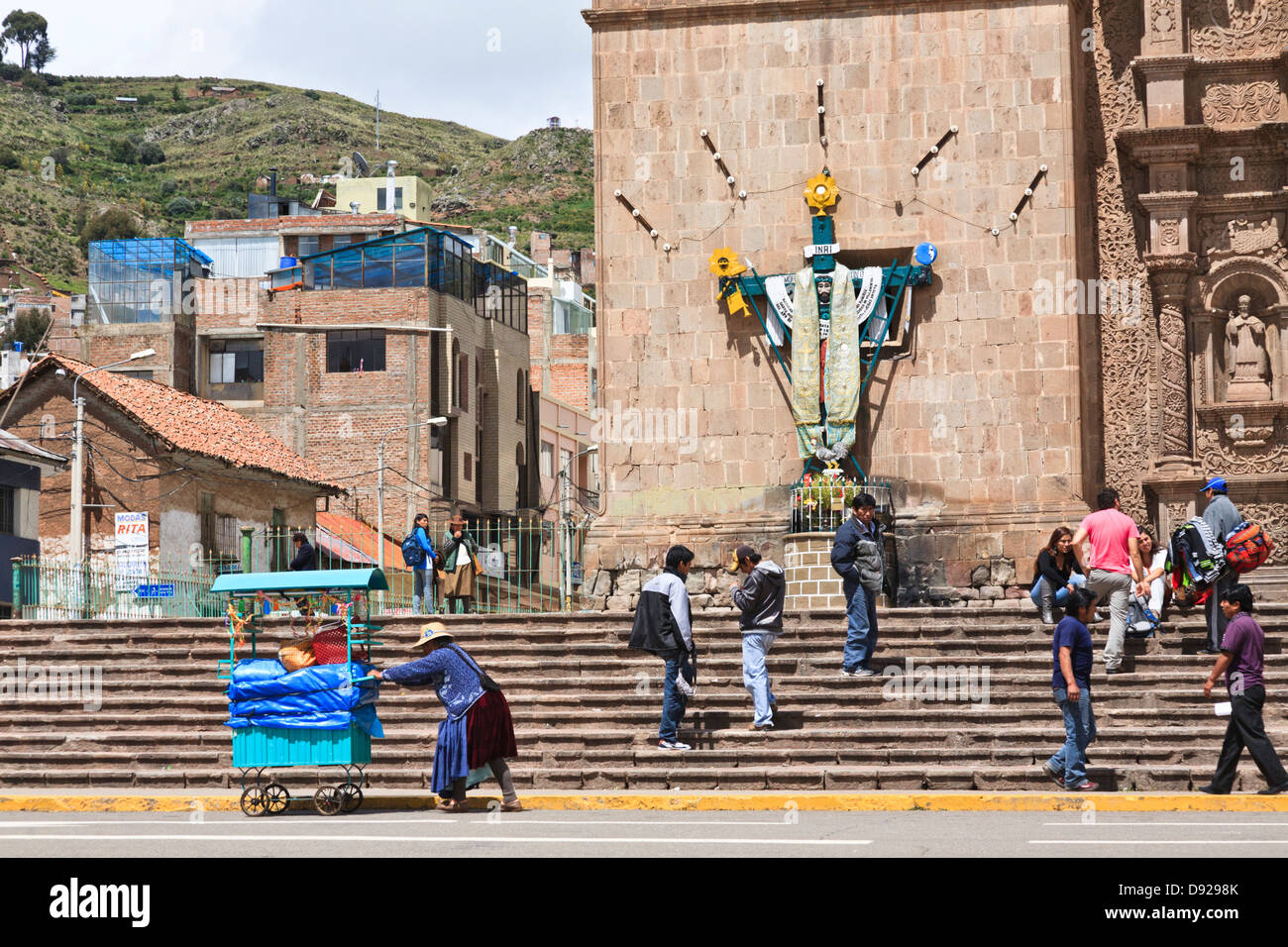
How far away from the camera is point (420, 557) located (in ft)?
74.2

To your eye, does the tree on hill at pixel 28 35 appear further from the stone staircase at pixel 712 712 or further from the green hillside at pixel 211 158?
the stone staircase at pixel 712 712

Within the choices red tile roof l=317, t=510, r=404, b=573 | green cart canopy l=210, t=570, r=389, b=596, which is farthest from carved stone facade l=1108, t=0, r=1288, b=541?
red tile roof l=317, t=510, r=404, b=573

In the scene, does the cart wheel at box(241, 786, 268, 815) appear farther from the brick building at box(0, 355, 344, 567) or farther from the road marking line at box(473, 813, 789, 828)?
the brick building at box(0, 355, 344, 567)

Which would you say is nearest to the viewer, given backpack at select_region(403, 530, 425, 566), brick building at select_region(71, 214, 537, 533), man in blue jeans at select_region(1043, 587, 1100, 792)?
man in blue jeans at select_region(1043, 587, 1100, 792)

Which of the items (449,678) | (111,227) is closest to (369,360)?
(449,678)

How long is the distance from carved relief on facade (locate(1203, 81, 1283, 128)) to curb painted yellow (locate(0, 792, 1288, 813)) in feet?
45.5

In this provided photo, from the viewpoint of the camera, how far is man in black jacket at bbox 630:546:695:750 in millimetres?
16094

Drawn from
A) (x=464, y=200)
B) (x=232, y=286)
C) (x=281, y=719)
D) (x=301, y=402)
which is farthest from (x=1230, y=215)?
Answer: (x=464, y=200)

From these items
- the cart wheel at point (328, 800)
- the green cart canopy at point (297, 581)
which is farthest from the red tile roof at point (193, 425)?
the cart wheel at point (328, 800)

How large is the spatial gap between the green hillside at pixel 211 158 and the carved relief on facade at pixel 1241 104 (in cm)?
7969

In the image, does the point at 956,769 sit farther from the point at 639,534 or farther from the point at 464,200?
the point at 464,200

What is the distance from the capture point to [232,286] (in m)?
54.2

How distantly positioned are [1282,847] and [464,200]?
355 ft

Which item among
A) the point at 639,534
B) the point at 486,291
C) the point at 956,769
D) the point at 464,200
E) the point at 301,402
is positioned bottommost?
the point at 956,769
